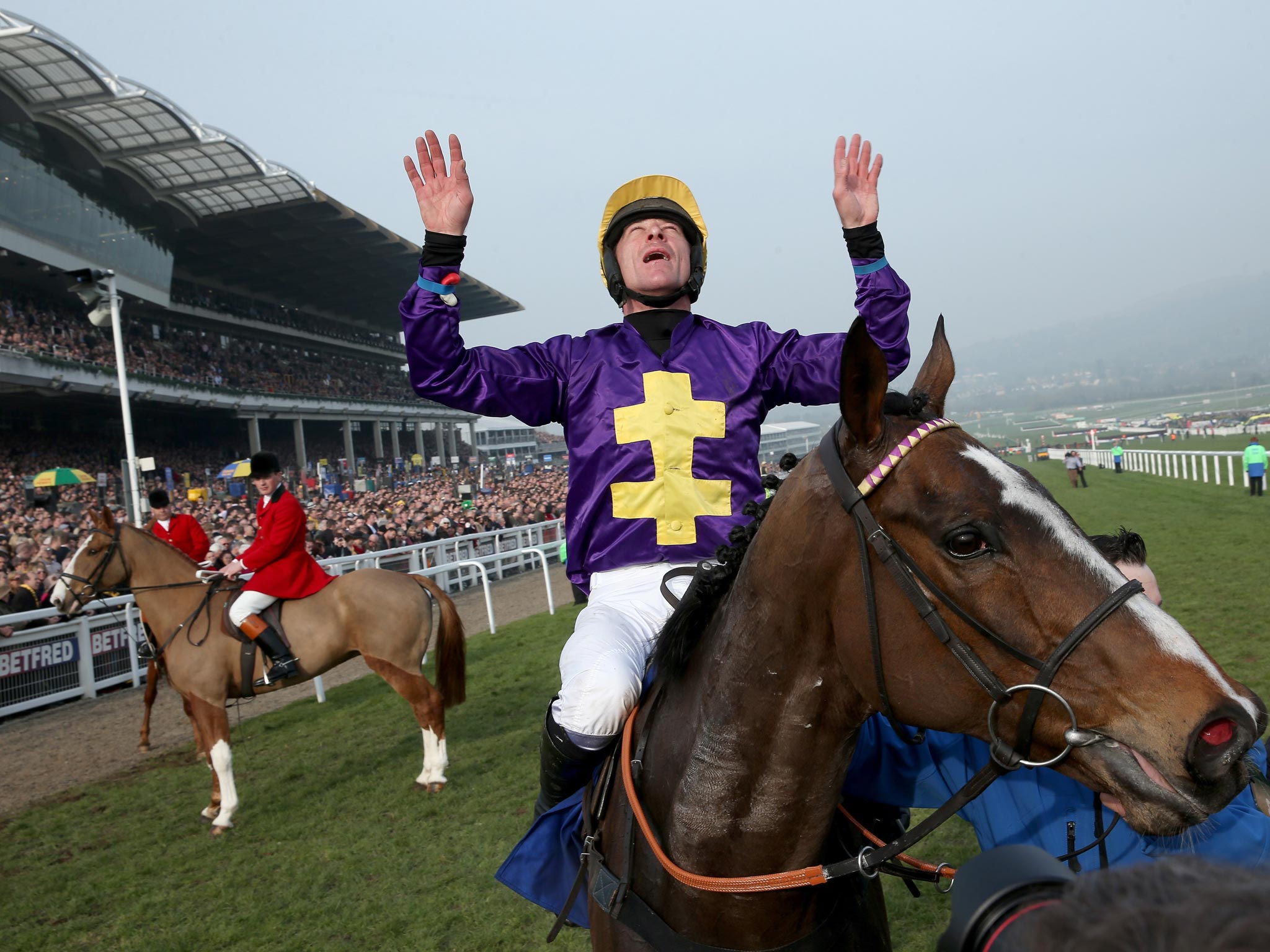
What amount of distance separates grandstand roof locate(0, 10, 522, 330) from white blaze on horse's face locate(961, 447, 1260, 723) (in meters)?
25.0

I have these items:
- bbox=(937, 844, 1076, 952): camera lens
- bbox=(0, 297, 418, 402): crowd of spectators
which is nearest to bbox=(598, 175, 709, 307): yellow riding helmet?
bbox=(937, 844, 1076, 952): camera lens

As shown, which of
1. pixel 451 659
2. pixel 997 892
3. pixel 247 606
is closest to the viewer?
pixel 997 892

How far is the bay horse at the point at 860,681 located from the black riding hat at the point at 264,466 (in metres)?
5.43

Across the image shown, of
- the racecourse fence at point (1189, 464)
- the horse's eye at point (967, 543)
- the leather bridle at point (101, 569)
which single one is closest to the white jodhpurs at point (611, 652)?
the horse's eye at point (967, 543)

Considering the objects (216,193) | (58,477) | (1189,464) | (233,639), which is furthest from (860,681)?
(216,193)

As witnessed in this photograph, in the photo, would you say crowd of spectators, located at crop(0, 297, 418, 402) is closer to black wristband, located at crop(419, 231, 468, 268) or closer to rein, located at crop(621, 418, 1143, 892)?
black wristband, located at crop(419, 231, 468, 268)

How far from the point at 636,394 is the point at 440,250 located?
63cm

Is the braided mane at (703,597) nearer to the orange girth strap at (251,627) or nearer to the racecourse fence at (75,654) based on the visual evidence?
the orange girth strap at (251,627)

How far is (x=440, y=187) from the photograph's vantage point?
6.85 ft

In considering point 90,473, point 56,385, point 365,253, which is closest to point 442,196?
point 56,385

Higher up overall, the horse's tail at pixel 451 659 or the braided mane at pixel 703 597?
the braided mane at pixel 703 597

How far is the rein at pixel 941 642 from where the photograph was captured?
1.23 meters

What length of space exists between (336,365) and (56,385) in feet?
66.2

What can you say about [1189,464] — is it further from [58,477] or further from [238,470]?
[58,477]
